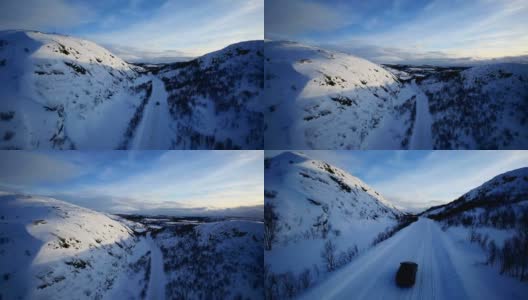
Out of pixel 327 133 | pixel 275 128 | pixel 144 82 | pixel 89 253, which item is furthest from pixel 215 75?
pixel 89 253

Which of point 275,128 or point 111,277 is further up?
point 275,128

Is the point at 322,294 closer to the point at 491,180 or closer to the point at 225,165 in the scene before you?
the point at 225,165

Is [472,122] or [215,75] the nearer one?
[472,122]

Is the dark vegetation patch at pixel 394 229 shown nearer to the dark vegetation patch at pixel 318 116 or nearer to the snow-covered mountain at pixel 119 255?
the snow-covered mountain at pixel 119 255

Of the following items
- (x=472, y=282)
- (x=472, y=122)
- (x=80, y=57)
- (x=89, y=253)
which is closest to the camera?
(x=472, y=282)

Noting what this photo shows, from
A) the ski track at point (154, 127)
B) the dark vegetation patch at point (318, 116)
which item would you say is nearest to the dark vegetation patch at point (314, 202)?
the dark vegetation patch at point (318, 116)
